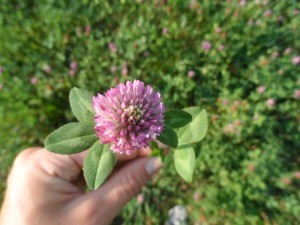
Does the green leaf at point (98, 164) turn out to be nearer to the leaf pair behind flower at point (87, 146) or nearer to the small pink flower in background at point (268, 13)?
the leaf pair behind flower at point (87, 146)

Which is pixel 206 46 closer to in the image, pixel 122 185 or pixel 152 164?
pixel 152 164

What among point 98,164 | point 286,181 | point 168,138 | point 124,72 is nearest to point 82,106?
point 98,164

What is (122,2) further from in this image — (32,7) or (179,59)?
(32,7)

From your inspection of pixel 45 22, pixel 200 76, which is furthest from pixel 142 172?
pixel 45 22

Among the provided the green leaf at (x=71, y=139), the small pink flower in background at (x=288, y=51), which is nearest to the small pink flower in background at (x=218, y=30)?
the small pink flower in background at (x=288, y=51)

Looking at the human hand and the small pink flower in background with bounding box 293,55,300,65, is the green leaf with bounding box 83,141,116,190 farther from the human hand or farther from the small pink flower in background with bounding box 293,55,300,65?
the small pink flower in background with bounding box 293,55,300,65

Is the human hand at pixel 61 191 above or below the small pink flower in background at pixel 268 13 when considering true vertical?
below

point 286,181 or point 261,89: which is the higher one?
point 261,89
